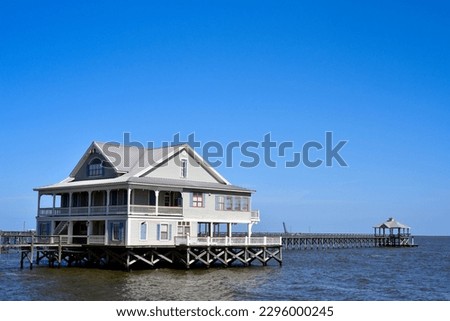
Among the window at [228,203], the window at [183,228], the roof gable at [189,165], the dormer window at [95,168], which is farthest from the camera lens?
the window at [228,203]

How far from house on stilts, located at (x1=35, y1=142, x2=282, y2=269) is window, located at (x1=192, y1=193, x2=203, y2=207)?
0.18 feet

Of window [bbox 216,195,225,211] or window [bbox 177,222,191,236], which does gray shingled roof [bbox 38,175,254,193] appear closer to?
window [bbox 216,195,225,211]

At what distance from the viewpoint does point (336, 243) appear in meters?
113

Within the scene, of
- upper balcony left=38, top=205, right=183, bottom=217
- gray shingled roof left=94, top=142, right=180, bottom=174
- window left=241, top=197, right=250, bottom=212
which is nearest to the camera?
upper balcony left=38, top=205, right=183, bottom=217

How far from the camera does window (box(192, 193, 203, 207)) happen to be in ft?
169

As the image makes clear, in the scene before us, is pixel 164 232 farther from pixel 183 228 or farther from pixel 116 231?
pixel 116 231

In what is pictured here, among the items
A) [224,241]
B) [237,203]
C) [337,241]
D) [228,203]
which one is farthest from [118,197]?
[337,241]

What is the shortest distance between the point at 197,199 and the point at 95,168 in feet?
28.5

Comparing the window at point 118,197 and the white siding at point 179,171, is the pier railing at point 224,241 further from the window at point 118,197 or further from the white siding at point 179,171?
the white siding at point 179,171

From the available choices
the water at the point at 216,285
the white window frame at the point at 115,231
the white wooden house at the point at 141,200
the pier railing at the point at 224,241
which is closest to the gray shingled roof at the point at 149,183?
the white wooden house at the point at 141,200

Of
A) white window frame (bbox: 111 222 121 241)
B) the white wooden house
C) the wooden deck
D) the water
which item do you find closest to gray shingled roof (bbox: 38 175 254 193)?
the white wooden house

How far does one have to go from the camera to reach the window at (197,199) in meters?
51.5

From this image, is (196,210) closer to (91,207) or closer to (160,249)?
(160,249)
